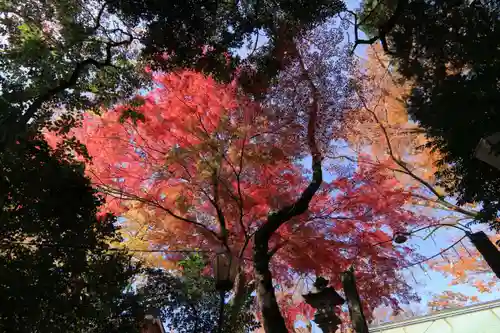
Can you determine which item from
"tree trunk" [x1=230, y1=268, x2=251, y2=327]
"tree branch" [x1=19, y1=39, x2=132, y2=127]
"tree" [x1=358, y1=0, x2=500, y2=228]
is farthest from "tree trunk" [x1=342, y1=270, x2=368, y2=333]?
"tree branch" [x1=19, y1=39, x2=132, y2=127]

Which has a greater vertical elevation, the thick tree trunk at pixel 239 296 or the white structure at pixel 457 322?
the thick tree trunk at pixel 239 296

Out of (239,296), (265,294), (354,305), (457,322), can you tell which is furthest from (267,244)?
(457,322)

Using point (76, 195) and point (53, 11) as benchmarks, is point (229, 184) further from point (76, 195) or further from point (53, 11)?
point (53, 11)

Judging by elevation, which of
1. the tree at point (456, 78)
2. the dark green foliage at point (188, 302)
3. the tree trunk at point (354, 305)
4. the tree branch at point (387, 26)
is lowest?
the tree trunk at point (354, 305)

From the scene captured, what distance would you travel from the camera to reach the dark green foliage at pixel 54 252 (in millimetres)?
3439

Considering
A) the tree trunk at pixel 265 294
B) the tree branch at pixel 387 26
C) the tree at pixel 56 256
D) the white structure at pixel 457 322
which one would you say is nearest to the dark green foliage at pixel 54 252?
the tree at pixel 56 256

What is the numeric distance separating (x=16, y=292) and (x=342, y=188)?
650 centimetres

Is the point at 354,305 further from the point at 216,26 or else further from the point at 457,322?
the point at 457,322

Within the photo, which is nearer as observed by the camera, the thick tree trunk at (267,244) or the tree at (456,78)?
the tree at (456,78)

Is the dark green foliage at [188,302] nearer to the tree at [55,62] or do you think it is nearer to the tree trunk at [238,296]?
the tree trunk at [238,296]

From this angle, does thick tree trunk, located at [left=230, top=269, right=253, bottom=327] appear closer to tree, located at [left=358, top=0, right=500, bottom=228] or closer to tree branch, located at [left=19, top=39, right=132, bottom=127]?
tree, located at [left=358, top=0, right=500, bottom=228]

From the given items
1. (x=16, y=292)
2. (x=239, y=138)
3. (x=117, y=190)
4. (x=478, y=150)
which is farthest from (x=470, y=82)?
(x=117, y=190)

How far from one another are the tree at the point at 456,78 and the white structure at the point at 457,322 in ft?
13.1

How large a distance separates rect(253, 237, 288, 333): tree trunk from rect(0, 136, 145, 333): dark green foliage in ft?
5.93
